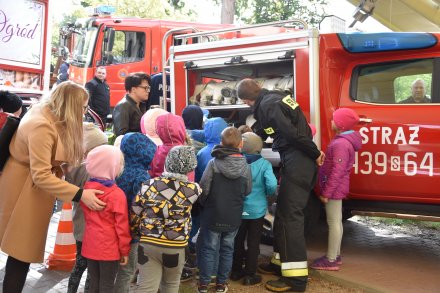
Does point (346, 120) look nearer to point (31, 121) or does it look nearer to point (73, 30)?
point (31, 121)

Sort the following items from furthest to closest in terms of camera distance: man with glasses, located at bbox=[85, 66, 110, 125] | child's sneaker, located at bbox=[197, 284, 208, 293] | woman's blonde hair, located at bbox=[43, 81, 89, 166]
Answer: man with glasses, located at bbox=[85, 66, 110, 125] < child's sneaker, located at bbox=[197, 284, 208, 293] < woman's blonde hair, located at bbox=[43, 81, 89, 166]

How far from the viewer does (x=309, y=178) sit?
4195 millimetres

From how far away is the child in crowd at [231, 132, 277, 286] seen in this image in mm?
4160

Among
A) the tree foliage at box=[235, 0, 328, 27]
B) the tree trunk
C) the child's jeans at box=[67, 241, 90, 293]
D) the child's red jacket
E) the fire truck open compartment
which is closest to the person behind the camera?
the child's red jacket

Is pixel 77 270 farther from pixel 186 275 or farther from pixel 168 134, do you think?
pixel 168 134

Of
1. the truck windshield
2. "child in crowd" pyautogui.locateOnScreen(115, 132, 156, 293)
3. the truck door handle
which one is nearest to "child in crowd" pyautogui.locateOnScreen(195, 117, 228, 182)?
"child in crowd" pyautogui.locateOnScreen(115, 132, 156, 293)

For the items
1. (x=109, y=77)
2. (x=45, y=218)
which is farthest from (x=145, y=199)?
(x=109, y=77)

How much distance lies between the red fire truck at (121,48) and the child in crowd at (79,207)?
24.6 ft

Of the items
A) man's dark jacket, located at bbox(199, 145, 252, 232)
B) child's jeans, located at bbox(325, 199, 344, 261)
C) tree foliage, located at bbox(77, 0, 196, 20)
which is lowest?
child's jeans, located at bbox(325, 199, 344, 261)

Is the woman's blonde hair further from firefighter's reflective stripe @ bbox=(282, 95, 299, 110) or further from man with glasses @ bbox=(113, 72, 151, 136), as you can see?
firefighter's reflective stripe @ bbox=(282, 95, 299, 110)

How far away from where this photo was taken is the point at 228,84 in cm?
565

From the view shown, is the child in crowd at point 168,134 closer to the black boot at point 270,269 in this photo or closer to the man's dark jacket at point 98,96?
the black boot at point 270,269

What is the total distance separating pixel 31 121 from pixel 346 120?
2727mm

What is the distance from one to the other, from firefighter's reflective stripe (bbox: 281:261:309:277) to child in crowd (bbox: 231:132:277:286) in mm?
290
